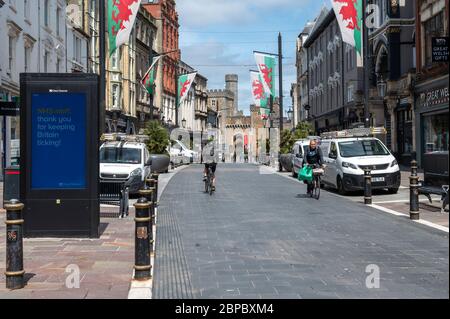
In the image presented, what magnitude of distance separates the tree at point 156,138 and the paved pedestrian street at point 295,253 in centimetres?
1755

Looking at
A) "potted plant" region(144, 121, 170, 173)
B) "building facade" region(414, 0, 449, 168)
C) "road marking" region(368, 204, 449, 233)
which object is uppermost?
"building facade" region(414, 0, 449, 168)

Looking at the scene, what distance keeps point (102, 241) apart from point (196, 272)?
2.93 metres

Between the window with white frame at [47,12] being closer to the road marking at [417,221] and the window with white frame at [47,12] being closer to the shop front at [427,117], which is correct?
the shop front at [427,117]

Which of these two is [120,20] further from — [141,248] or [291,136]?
[291,136]

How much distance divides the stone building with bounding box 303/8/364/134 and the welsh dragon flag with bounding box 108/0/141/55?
22.0 metres

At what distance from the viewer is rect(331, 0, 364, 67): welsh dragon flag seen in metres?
21.1

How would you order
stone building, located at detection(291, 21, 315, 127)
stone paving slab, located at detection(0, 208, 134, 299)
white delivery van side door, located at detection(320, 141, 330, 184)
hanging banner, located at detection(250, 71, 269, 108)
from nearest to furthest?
1. stone paving slab, located at detection(0, 208, 134, 299)
2. white delivery van side door, located at detection(320, 141, 330, 184)
3. hanging banner, located at detection(250, 71, 269, 108)
4. stone building, located at detection(291, 21, 315, 127)

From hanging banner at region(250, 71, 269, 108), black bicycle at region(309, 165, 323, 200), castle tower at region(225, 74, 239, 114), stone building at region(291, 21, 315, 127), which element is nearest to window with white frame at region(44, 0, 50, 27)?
hanging banner at region(250, 71, 269, 108)

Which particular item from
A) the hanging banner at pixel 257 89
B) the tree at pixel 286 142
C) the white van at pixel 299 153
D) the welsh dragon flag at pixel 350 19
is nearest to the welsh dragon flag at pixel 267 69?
the tree at pixel 286 142

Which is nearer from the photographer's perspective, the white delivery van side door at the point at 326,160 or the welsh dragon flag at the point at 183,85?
the white delivery van side door at the point at 326,160

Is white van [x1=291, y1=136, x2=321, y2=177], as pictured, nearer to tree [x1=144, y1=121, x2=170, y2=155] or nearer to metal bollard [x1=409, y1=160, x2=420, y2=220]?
tree [x1=144, y1=121, x2=170, y2=155]

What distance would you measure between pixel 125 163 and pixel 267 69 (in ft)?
61.7

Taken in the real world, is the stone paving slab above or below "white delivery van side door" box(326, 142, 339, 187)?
below

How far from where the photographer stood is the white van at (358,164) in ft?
57.6
